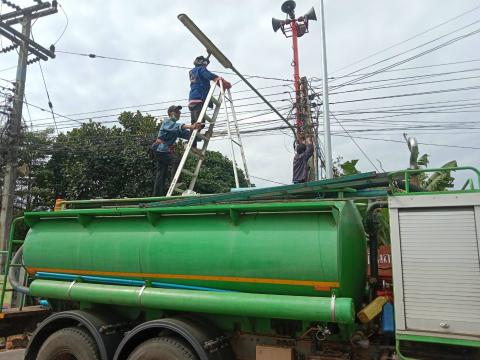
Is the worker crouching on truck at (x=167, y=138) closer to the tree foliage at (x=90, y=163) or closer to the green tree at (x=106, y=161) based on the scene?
the tree foliage at (x=90, y=163)

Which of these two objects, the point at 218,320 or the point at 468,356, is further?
the point at 218,320

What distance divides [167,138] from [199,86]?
1.42 m

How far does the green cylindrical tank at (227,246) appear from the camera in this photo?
13.0 feet

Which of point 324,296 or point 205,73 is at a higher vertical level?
point 205,73

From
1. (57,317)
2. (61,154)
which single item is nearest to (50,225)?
(57,317)

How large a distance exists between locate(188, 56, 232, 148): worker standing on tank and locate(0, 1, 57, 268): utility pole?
12421 mm

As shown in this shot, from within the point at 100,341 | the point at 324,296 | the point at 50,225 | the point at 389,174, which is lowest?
the point at 100,341

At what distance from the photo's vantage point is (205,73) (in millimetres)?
9609

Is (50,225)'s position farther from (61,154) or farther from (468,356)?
(61,154)

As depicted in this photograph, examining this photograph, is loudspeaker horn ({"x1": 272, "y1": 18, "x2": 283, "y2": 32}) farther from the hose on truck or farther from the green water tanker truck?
the hose on truck

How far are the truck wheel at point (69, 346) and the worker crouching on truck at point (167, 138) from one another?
4.50m

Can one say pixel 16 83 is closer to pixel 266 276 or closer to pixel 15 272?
pixel 15 272

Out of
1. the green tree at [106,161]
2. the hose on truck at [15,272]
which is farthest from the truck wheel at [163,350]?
the green tree at [106,161]

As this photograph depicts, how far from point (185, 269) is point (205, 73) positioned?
6044 millimetres
